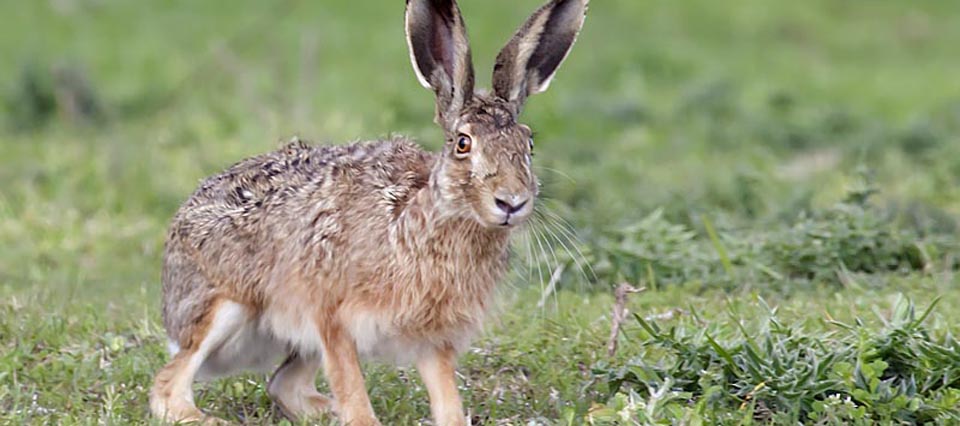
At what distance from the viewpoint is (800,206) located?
30.2ft

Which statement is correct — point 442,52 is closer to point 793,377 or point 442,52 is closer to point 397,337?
point 397,337

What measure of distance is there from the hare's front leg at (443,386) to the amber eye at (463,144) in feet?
2.48

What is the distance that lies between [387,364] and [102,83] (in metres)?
8.53

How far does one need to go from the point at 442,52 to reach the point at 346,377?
3.84ft

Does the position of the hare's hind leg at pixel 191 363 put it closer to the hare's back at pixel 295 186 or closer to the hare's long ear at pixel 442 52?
the hare's back at pixel 295 186

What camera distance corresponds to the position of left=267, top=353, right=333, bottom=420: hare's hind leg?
248 inches

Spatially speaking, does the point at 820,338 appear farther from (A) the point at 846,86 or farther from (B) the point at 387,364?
(A) the point at 846,86

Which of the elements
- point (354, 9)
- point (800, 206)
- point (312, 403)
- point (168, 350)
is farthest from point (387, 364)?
point (354, 9)

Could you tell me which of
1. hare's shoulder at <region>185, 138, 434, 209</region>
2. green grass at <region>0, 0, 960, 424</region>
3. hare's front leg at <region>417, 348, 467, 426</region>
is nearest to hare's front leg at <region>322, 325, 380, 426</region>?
hare's front leg at <region>417, 348, 467, 426</region>

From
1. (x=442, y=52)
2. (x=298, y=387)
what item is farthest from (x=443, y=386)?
(x=442, y=52)

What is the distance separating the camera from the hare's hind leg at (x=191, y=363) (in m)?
5.97

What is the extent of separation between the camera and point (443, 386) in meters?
5.80

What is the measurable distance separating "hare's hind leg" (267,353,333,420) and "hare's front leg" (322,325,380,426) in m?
0.52

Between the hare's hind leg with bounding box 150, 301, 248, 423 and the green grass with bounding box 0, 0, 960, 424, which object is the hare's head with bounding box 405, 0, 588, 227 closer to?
the green grass with bounding box 0, 0, 960, 424
